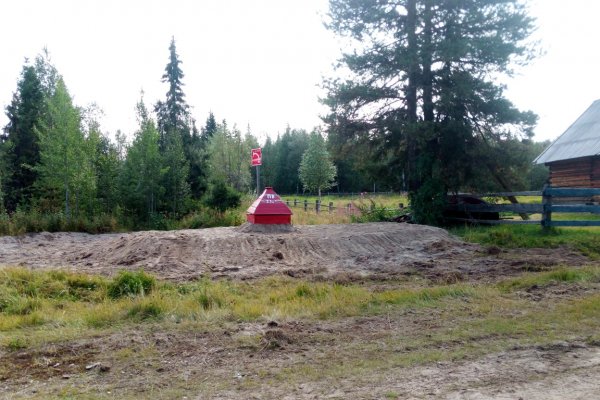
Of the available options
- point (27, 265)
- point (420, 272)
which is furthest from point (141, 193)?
point (420, 272)

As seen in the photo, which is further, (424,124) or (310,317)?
(424,124)

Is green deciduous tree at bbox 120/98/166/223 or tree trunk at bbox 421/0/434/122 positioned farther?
green deciduous tree at bbox 120/98/166/223

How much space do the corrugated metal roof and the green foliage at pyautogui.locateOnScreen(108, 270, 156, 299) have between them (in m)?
24.2

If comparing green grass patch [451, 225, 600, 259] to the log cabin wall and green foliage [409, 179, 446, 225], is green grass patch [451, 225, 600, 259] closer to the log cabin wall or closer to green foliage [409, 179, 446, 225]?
green foliage [409, 179, 446, 225]

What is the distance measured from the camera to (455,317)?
6621 millimetres

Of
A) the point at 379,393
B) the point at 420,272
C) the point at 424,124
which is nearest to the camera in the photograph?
the point at 379,393

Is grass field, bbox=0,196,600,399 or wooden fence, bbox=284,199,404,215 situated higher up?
wooden fence, bbox=284,199,404,215

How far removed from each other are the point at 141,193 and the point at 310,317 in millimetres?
16264

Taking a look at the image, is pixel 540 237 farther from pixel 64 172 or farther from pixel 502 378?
pixel 64 172

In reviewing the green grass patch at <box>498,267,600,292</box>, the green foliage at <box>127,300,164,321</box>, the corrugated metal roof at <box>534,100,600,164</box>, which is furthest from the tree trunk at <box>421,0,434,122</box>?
the green foliage at <box>127,300,164,321</box>

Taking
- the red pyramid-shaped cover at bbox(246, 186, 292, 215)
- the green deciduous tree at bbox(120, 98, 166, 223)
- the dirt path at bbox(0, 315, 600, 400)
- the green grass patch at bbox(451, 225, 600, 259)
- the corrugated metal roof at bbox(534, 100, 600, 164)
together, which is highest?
the corrugated metal roof at bbox(534, 100, 600, 164)

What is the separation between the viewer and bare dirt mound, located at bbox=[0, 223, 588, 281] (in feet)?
35.8

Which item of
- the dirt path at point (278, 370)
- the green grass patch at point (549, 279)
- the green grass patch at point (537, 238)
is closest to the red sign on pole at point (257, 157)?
the green grass patch at point (537, 238)

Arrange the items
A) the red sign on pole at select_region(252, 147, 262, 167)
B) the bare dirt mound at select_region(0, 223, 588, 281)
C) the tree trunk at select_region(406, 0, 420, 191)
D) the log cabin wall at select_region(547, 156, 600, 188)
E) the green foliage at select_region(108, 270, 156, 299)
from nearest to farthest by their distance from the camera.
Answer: the green foliage at select_region(108, 270, 156, 299), the bare dirt mound at select_region(0, 223, 588, 281), the tree trunk at select_region(406, 0, 420, 191), the red sign on pole at select_region(252, 147, 262, 167), the log cabin wall at select_region(547, 156, 600, 188)
